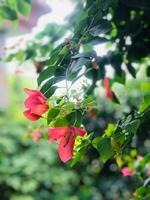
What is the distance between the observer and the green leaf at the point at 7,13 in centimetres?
123

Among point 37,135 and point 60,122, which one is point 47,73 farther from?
point 37,135

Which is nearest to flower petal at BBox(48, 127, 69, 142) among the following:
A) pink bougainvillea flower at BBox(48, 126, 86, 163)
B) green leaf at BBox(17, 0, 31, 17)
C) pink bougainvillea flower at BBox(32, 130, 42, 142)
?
pink bougainvillea flower at BBox(48, 126, 86, 163)

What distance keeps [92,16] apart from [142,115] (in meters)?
0.20

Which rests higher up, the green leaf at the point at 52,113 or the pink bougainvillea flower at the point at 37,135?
the green leaf at the point at 52,113

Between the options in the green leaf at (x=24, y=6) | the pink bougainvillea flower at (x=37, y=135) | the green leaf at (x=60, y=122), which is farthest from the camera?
the pink bougainvillea flower at (x=37, y=135)

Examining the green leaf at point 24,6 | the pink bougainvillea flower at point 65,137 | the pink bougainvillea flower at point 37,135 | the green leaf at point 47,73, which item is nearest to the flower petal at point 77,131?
the pink bougainvillea flower at point 65,137

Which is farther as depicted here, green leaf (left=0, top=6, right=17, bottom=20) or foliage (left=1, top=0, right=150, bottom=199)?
green leaf (left=0, top=6, right=17, bottom=20)

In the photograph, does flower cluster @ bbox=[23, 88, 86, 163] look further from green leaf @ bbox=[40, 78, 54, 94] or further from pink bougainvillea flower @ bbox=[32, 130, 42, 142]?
pink bougainvillea flower @ bbox=[32, 130, 42, 142]

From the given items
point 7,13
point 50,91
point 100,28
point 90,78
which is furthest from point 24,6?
point 50,91

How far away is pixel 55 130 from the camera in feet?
2.38

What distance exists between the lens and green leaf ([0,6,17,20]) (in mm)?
1234

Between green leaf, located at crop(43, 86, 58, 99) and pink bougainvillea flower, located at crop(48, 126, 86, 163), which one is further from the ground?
green leaf, located at crop(43, 86, 58, 99)

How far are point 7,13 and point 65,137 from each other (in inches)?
24.0

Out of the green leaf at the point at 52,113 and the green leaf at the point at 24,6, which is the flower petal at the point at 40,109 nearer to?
the green leaf at the point at 52,113
